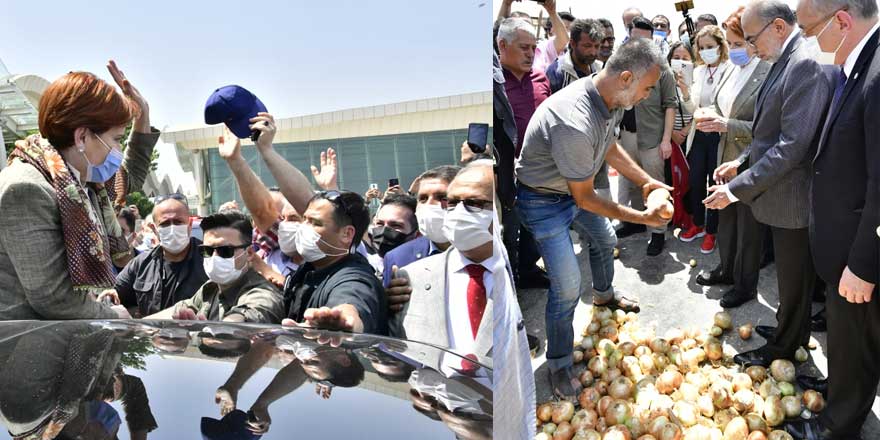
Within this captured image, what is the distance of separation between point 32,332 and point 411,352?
31.8 inches

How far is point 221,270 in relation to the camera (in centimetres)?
184

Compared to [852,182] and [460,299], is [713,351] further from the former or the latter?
[460,299]

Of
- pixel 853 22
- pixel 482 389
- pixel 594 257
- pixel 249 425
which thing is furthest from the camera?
pixel 594 257

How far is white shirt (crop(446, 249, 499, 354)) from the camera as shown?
59.0 inches

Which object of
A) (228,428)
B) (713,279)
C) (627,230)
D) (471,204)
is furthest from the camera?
(627,230)

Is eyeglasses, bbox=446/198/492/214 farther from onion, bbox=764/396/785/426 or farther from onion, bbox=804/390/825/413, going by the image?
onion, bbox=804/390/825/413

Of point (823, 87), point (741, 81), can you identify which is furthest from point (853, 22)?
point (741, 81)

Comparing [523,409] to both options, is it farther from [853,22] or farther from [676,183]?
[676,183]

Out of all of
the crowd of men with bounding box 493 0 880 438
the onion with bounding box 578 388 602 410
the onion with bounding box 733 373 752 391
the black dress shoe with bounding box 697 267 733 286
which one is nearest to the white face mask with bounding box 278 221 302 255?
the crowd of men with bounding box 493 0 880 438

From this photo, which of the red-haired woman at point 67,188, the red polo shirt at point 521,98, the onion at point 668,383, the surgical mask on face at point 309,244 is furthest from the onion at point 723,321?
the red-haired woman at point 67,188

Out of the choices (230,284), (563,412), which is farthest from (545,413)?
(230,284)

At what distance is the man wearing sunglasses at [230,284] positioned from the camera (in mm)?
1770

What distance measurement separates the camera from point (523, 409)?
1.60m

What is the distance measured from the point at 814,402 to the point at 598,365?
0.82 m
